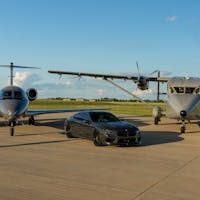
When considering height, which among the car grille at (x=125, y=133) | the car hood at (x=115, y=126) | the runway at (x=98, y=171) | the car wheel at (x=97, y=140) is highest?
the car hood at (x=115, y=126)

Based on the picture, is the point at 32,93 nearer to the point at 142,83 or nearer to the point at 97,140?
the point at 142,83

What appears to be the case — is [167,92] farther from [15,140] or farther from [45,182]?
[45,182]

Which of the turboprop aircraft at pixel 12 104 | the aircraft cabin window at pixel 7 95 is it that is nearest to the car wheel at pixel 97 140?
the turboprop aircraft at pixel 12 104

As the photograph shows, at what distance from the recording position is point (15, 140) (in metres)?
17.6

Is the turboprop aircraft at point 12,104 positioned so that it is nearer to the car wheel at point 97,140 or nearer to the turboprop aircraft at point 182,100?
the car wheel at point 97,140

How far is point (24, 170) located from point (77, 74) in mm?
21651

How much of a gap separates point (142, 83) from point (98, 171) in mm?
19995

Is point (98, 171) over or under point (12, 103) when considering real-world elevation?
under

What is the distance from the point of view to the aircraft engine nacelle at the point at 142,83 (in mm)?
29891

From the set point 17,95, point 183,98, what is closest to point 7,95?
point 17,95

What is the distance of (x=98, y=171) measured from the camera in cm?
1045

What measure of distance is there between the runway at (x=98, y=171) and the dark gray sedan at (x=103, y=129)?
0.36 metres

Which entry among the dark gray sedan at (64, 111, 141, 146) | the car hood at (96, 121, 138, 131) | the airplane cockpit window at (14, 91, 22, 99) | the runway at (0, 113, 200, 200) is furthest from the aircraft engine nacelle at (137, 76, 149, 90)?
the car hood at (96, 121, 138, 131)

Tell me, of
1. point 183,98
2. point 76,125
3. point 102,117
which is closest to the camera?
point 102,117
